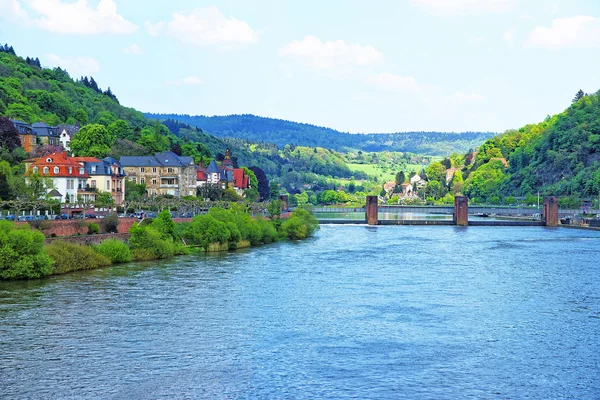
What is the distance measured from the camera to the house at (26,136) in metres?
99.6

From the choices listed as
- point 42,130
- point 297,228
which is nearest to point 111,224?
point 297,228

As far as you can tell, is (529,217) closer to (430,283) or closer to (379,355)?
(430,283)

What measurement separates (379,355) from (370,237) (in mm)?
62691

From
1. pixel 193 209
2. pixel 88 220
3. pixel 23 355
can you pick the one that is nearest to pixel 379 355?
pixel 23 355

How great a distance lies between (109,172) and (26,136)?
17.8 m

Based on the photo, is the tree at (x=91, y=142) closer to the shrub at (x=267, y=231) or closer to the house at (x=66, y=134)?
the house at (x=66, y=134)

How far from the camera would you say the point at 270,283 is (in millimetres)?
51781

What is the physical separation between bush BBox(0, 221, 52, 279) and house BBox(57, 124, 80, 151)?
61.7 meters

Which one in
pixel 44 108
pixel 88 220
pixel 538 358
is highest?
pixel 44 108

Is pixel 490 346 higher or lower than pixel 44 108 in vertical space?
lower

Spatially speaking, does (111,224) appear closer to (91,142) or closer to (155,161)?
(155,161)

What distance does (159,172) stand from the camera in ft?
353

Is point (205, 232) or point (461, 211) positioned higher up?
point (461, 211)

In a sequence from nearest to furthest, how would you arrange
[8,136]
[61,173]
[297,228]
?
[61,173], [297,228], [8,136]
